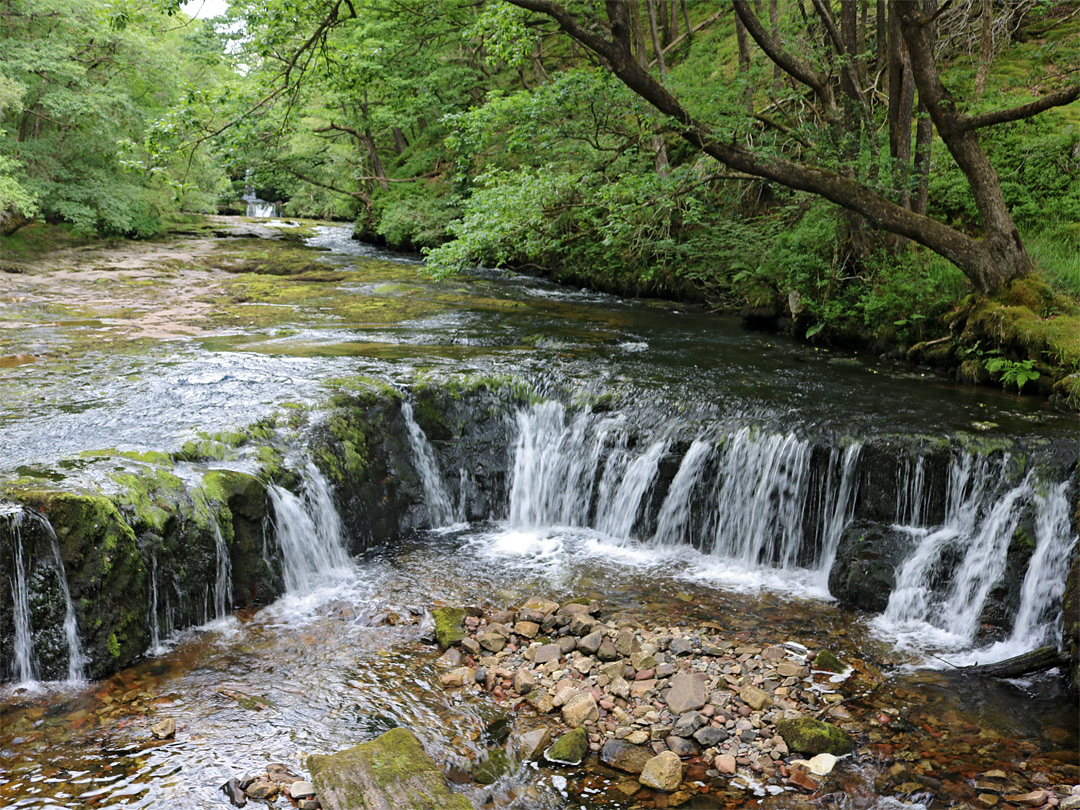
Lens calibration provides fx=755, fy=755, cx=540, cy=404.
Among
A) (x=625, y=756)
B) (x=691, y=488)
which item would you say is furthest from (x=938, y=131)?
(x=625, y=756)

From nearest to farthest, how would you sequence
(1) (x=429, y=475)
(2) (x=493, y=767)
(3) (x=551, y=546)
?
(2) (x=493, y=767), (3) (x=551, y=546), (1) (x=429, y=475)

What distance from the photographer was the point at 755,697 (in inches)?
199

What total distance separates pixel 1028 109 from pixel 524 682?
8397 millimetres

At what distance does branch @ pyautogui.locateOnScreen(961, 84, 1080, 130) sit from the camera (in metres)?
8.22

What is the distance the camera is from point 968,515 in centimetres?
684

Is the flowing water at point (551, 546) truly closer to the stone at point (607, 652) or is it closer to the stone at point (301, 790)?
the stone at point (301, 790)

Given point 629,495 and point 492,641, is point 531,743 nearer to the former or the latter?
point 492,641

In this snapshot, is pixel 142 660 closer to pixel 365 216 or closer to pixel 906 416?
pixel 906 416

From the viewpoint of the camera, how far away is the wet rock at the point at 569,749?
15.0ft

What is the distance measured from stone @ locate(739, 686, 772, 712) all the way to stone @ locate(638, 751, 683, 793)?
0.77 metres

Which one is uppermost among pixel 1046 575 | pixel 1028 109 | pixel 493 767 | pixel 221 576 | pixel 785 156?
pixel 785 156

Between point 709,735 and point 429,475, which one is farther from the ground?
point 429,475

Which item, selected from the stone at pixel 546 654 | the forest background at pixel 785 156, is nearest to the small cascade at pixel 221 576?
the stone at pixel 546 654

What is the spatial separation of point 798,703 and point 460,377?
5.68 metres
